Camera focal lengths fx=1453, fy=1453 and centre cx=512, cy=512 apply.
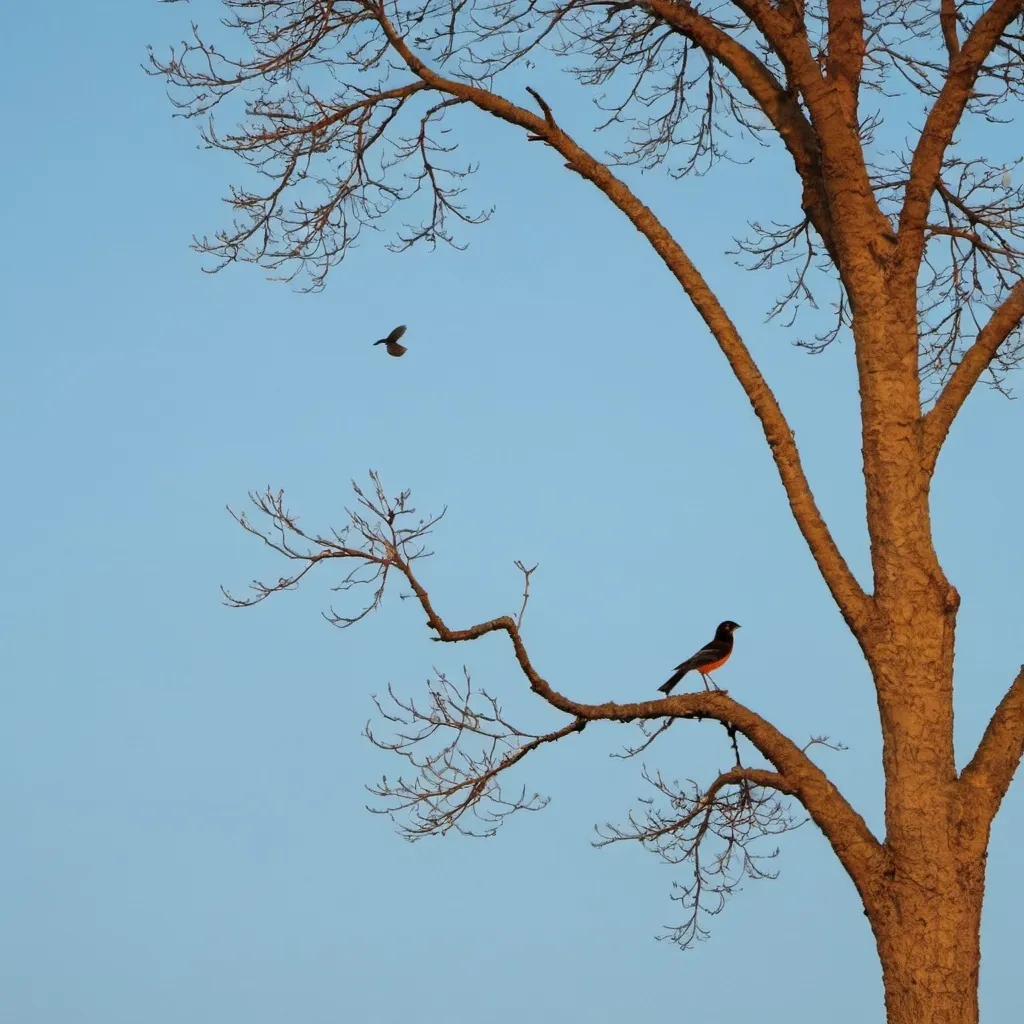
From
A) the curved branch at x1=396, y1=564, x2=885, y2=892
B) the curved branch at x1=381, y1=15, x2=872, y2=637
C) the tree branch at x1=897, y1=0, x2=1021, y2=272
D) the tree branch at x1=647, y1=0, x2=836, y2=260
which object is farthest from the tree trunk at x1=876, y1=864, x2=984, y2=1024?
the tree branch at x1=647, y1=0, x2=836, y2=260

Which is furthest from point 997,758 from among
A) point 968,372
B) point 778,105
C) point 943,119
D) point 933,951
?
point 778,105

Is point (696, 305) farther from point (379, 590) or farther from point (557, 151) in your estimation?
point (379, 590)

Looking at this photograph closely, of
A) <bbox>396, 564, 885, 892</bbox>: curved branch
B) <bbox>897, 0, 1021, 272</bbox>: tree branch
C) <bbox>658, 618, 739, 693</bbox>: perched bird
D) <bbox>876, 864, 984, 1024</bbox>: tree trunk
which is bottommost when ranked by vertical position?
<bbox>876, 864, 984, 1024</bbox>: tree trunk

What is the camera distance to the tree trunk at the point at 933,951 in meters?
6.73

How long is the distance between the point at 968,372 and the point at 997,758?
84.5 inches

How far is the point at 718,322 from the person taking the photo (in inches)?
322

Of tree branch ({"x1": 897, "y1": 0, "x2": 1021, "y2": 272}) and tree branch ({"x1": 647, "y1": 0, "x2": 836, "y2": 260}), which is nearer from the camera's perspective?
tree branch ({"x1": 897, "y1": 0, "x2": 1021, "y2": 272})

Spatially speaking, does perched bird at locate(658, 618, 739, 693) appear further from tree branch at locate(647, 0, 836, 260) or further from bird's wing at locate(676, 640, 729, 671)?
tree branch at locate(647, 0, 836, 260)

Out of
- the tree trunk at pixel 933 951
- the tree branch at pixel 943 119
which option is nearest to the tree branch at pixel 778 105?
the tree branch at pixel 943 119

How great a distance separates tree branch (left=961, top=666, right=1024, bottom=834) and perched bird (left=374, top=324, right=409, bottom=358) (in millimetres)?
4104

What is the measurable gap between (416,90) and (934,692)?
4.61 metres

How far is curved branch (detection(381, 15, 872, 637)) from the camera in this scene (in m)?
7.67

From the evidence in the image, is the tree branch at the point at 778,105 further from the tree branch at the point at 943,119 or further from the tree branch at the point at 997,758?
the tree branch at the point at 997,758

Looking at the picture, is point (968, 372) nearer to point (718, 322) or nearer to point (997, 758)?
point (718, 322)
